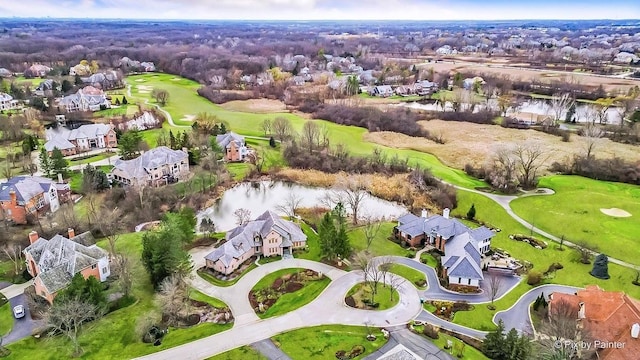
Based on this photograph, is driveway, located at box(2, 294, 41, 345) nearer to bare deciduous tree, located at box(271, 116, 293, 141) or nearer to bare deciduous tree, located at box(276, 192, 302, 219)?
bare deciduous tree, located at box(276, 192, 302, 219)

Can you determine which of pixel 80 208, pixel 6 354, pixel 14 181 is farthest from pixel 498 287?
pixel 14 181

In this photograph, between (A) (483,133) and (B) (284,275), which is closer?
(B) (284,275)

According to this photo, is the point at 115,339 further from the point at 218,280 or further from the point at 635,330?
the point at 635,330

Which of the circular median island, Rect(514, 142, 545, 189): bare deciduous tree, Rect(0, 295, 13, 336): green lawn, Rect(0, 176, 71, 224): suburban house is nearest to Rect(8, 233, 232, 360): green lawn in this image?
Rect(0, 295, 13, 336): green lawn

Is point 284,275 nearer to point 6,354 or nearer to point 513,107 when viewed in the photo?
point 6,354

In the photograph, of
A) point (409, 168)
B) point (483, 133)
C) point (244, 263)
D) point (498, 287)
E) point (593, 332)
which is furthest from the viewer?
point (483, 133)
